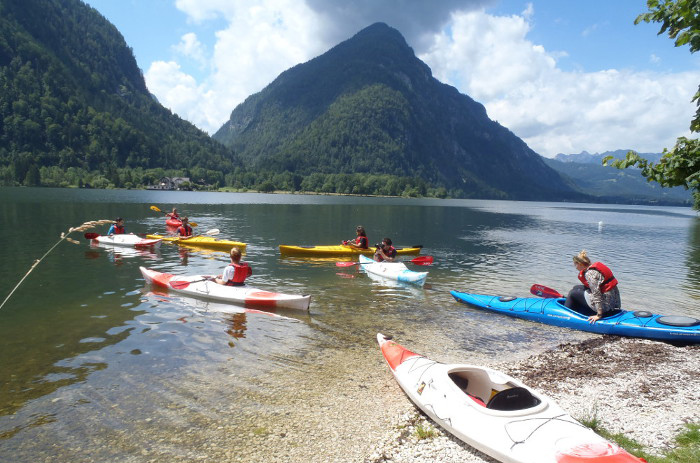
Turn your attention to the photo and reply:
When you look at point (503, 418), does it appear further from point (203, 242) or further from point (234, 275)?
point (203, 242)

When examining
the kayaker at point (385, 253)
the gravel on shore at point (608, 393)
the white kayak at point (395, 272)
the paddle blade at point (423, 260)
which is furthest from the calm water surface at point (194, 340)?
the kayaker at point (385, 253)

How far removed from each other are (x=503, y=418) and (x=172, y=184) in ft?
673

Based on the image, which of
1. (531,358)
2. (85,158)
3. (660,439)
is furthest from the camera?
(85,158)

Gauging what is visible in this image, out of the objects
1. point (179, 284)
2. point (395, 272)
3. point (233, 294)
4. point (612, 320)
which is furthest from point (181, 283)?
point (612, 320)

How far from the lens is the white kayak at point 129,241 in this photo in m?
25.3

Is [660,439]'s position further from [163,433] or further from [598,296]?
[163,433]

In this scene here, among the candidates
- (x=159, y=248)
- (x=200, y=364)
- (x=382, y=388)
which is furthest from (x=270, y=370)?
(x=159, y=248)

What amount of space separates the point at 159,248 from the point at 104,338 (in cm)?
1706

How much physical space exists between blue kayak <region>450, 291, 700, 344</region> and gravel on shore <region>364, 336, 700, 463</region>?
0.31 m

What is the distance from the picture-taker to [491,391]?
6.83 meters

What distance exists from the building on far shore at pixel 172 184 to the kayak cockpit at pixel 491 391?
7575 inches

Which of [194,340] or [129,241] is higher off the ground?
[129,241]

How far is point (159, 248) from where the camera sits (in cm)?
2636

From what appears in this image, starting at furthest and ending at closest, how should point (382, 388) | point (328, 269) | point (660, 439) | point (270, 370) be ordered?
1. point (328, 269)
2. point (270, 370)
3. point (382, 388)
4. point (660, 439)
